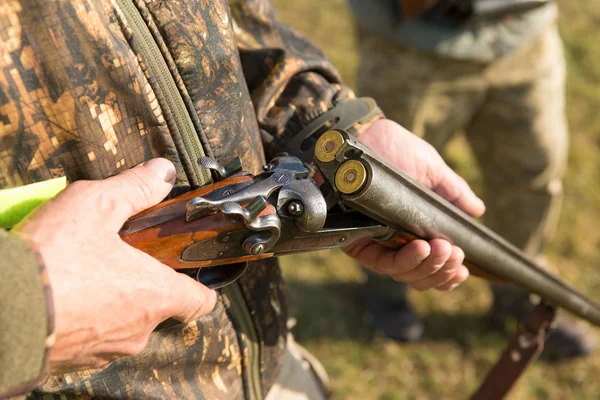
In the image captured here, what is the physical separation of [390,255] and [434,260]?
175 mm

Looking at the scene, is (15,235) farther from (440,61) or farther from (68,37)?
(440,61)

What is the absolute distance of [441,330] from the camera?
4.60 meters

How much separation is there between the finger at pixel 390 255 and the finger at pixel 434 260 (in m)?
0.03

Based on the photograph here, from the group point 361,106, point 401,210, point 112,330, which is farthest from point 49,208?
point 361,106

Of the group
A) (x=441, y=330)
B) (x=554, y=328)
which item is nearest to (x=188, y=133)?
(x=441, y=330)

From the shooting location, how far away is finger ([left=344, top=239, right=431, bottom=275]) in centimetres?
214

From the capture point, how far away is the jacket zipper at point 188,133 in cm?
148

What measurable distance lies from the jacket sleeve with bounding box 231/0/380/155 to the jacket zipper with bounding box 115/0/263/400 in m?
0.52

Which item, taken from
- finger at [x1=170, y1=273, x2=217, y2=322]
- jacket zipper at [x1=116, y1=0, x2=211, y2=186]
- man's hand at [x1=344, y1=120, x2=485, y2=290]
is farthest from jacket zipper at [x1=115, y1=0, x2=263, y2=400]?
A: man's hand at [x1=344, y1=120, x2=485, y2=290]

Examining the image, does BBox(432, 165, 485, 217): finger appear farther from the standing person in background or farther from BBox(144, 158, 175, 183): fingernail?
the standing person in background

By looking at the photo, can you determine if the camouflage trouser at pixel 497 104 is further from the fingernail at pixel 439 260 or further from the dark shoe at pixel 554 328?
the fingernail at pixel 439 260

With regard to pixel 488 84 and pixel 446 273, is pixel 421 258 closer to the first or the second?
pixel 446 273

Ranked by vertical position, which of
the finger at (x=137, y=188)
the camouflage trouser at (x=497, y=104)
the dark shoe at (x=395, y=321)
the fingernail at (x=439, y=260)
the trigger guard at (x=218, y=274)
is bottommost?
the dark shoe at (x=395, y=321)

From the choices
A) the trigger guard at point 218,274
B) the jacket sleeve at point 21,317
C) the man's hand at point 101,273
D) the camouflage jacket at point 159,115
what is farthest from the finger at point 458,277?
the jacket sleeve at point 21,317
